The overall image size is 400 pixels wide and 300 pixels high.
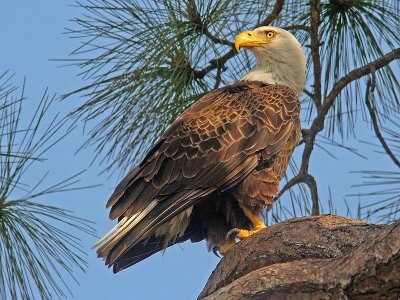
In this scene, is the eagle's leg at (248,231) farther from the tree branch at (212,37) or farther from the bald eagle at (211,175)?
the tree branch at (212,37)

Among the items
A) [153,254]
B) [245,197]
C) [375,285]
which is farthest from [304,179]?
[375,285]

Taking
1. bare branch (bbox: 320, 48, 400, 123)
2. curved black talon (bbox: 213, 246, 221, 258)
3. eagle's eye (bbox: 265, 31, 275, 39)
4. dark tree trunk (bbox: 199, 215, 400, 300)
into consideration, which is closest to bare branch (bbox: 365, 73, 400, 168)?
bare branch (bbox: 320, 48, 400, 123)

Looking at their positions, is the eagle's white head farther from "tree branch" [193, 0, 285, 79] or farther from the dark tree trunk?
the dark tree trunk

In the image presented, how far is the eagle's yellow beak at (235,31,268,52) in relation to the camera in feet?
16.1

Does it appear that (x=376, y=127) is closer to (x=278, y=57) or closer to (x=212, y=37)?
(x=278, y=57)

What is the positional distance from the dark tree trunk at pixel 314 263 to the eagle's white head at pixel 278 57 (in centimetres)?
136

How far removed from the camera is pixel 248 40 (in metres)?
4.98

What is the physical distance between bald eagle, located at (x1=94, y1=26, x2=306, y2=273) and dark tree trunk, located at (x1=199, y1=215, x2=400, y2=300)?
0.49m

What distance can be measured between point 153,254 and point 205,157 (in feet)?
1.56

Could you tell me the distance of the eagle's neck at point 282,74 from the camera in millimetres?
5062

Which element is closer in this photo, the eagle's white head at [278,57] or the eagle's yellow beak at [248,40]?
the eagle's yellow beak at [248,40]

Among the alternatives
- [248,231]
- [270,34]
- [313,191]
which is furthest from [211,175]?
[270,34]

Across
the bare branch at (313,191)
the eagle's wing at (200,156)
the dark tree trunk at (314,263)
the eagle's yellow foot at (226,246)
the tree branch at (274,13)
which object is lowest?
the dark tree trunk at (314,263)

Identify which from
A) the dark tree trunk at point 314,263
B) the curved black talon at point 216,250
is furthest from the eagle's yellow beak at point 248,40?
the dark tree trunk at point 314,263
